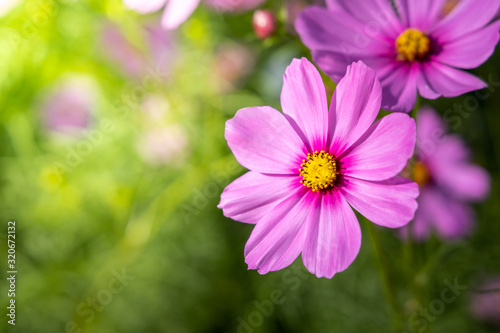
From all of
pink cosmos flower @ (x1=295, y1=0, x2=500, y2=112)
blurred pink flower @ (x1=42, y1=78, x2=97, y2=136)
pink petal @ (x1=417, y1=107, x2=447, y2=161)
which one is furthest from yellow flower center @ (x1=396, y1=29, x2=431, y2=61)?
blurred pink flower @ (x1=42, y1=78, x2=97, y2=136)

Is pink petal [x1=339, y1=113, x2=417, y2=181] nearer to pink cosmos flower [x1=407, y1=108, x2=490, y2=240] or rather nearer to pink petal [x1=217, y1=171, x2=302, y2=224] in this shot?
pink petal [x1=217, y1=171, x2=302, y2=224]

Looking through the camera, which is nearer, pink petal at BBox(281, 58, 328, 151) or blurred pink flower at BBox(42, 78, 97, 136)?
pink petal at BBox(281, 58, 328, 151)

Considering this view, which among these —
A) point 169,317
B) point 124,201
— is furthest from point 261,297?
point 124,201

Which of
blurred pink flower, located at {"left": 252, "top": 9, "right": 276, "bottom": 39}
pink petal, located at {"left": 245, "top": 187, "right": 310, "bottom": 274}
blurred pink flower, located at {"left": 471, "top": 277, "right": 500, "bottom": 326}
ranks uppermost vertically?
blurred pink flower, located at {"left": 252, "top": 9, "right": 276, "bottom": 39}

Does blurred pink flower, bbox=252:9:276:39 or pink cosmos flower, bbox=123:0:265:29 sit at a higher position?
pink cosmos flower, bbox=123:0:265:29

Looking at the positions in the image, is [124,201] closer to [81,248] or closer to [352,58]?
[81,248]

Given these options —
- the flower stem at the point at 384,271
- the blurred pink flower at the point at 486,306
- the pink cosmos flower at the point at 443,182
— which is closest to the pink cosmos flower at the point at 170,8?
the flower stem at the point at 384,271

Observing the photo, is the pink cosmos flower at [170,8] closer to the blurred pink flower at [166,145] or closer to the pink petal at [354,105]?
the pink petal at [354,105]
